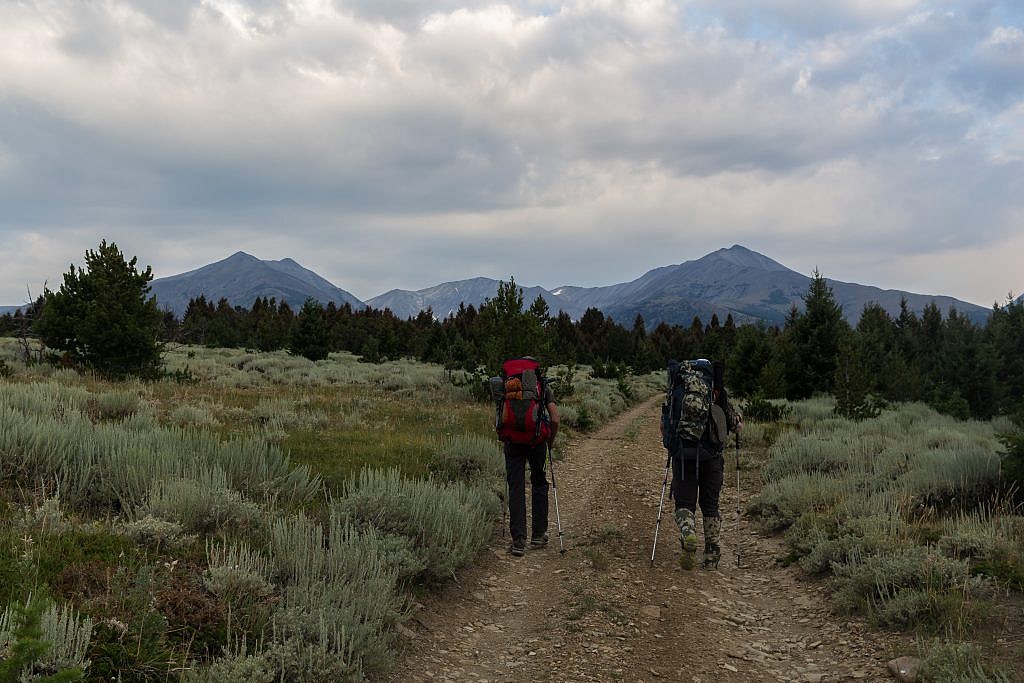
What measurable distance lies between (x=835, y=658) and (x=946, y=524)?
2.33 m

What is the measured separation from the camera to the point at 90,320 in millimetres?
15438

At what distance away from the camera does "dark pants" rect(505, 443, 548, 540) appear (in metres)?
6.81

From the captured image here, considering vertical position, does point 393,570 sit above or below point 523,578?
above

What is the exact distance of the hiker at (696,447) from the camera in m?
6.57

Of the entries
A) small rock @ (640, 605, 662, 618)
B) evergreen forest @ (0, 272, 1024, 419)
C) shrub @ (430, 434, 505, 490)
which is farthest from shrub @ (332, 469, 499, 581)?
evergreen forest @ (0, 272, 1024, 419)

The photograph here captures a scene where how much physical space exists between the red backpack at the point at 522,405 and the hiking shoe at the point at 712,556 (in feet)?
7.25

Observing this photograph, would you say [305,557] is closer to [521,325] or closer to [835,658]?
[835,658]

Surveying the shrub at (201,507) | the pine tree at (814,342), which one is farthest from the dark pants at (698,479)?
the pine tree at (814,342)

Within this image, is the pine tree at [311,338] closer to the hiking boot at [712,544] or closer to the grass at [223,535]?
the grass at [223,535]

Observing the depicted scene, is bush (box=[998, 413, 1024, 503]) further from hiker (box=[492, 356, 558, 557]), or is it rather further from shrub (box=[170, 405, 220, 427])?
shrub (box=[170, 405, 220, 427])

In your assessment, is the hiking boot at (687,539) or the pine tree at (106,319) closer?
the hiking boot at (687,539)

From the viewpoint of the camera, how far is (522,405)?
6695 mm

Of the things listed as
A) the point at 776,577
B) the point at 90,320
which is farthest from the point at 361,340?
the point at 776,577

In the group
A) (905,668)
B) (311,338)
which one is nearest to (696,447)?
(905,668)
